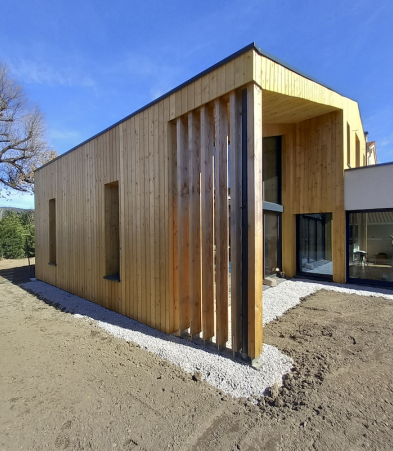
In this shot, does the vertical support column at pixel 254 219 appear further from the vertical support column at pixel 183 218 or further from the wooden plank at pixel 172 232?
the wooden plank at pixel 172 232

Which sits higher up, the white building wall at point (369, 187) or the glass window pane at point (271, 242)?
the white building wall at point (369, 187)

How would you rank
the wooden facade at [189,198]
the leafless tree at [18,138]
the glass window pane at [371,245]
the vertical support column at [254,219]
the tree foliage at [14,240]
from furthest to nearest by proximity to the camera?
1. the leafless tree at [18,138]
2. the tree foliage at [14,240]
3. the glass window pane at [371,245]
4. the wooden facade at [189,198]
5. the vertical support column at [254,219]

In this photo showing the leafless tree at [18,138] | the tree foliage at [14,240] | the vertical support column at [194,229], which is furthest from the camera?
the leafless tree at [18,138]

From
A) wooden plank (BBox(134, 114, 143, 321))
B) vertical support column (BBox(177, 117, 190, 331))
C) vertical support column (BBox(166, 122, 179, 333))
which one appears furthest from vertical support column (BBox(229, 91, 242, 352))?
wooden plank (BBox(134, 114, 143, 321))

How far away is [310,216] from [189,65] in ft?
18.8

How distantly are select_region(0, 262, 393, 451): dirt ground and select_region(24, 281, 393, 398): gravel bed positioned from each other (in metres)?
0.14

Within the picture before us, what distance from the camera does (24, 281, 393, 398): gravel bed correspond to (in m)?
2.67

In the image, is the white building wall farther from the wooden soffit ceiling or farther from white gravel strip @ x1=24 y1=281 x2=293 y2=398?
white gravel strip @ x1=24 y1=281 x2=293 y2=398

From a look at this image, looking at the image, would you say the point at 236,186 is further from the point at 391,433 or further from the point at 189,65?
the point at 189,65

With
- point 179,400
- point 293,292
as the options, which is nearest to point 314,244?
point 293,292

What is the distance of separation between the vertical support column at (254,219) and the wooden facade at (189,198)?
0.01m

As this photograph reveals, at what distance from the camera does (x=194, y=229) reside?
12.0 ft

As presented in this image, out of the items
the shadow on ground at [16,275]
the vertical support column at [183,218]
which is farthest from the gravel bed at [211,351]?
the shadow on ground at [16,275]

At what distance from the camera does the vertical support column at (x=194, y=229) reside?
11.9ft
